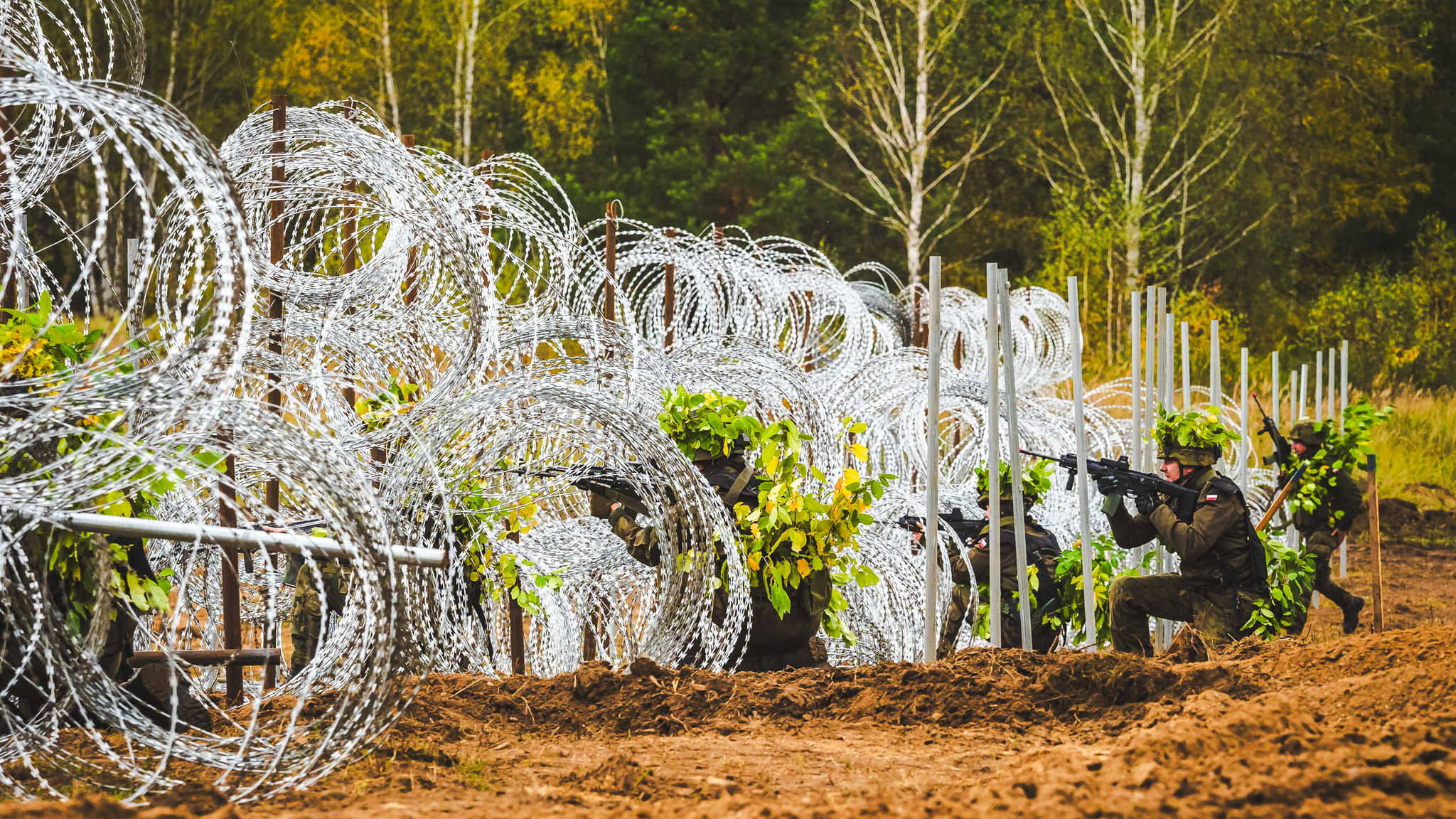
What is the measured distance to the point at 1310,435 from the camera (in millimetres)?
10695

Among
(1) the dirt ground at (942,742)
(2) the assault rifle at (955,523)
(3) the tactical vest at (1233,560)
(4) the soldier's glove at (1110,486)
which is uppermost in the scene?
(4) the soldier's glove at (1110,486)

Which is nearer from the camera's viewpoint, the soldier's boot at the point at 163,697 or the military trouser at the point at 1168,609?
the soldier's boot at the point at 163,697

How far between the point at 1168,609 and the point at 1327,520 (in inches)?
165

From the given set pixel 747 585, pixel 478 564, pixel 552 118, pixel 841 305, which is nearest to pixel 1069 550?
pixel 747 585

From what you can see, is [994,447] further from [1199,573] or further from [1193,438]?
[1199,573]

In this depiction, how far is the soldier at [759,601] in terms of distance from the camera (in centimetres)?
615

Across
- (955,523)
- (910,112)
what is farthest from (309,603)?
(910,112)

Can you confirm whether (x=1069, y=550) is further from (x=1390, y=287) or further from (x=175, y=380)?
(x=1390, y=287)

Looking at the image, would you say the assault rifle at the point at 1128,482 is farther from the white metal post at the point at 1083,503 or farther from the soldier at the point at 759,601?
the soldier at the point at 759,601

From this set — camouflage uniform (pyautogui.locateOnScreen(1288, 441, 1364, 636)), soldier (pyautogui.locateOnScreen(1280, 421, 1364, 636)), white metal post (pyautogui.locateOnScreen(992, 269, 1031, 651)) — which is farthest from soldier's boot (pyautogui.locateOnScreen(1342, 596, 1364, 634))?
Result: white metal post (pyautogui.locateOnScreen(992, 269, 1031, 651))

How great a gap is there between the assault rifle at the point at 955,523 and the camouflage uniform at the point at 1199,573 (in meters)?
0.84

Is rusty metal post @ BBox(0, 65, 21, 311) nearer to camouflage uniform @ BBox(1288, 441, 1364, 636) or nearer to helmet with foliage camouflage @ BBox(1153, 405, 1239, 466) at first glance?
helmet with foliage camouflage @ BBox(1153, 405, 1239, 466)

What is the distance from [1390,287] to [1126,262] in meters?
6.05

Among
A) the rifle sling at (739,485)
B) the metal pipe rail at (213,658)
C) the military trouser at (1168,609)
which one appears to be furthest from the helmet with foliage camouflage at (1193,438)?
the metal pipe rail at (213,658)
